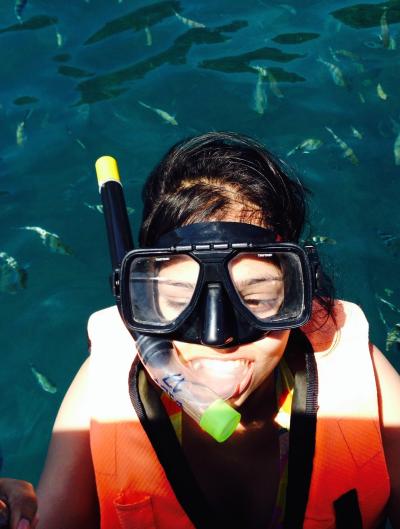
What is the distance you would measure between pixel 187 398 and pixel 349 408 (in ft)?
2.74

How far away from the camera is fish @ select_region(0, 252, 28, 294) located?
4500 millimetres

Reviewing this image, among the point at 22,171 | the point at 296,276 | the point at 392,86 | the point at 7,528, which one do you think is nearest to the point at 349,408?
the point at 296,276

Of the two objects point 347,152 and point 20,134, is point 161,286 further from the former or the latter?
point 20,134

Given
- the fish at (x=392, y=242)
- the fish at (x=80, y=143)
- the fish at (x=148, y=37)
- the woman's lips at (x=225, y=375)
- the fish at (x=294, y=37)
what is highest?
the woman's lips at (x=225, y=375)

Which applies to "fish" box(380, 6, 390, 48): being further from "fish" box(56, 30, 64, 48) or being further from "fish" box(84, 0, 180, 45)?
"fish" box(56, 30, 64, 48)

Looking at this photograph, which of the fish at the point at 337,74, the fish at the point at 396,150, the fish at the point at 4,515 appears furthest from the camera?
the fish at the point at 337,74

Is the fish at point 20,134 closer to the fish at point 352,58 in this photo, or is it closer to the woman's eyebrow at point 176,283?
the fish at point 352,58

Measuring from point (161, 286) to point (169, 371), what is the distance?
1.06 ft

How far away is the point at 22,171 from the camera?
18.5ft

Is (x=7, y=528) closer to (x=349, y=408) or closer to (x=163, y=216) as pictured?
(x=163, y=216)

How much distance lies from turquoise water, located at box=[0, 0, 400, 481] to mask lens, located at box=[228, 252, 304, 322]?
7.00 feet

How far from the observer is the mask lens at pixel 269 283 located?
229 cm

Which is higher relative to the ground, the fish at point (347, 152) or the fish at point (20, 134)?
the fish at point (20, 134)

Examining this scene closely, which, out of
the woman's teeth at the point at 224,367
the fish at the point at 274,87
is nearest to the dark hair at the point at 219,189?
the woman's teeth at the point at 224,367
